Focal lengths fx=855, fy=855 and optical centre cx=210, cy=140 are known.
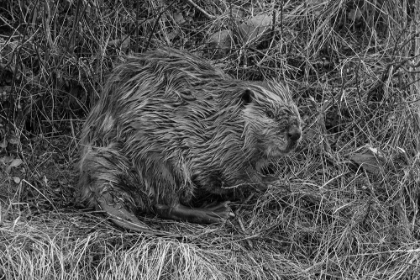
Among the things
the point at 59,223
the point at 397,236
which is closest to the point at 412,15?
the point at 397,236

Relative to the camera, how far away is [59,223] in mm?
3260

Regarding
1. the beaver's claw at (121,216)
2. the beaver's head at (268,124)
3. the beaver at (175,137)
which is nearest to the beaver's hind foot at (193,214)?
the beaver at (175,137)

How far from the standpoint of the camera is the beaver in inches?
128

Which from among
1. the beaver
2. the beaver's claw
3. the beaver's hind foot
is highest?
the beaver

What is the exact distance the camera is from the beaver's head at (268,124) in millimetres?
3328

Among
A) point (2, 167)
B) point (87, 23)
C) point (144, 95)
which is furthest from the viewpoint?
point (87, 23)

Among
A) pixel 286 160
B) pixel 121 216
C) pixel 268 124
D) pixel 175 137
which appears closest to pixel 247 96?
pixel 268 124

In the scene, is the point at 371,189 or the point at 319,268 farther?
the point at 371,189

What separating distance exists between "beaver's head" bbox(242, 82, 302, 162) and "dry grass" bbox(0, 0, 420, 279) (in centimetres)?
24

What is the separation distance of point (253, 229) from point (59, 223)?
76cm

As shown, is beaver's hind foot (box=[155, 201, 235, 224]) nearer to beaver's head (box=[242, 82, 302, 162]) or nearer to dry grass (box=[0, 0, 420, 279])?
dry grass (box=[0, 0, 420, 279])

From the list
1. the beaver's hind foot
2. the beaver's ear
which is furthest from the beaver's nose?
the beaver's hind foot

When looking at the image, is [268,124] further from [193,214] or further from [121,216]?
[121,216]

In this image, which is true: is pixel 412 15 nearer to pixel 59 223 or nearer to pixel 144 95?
pixel 144 95
